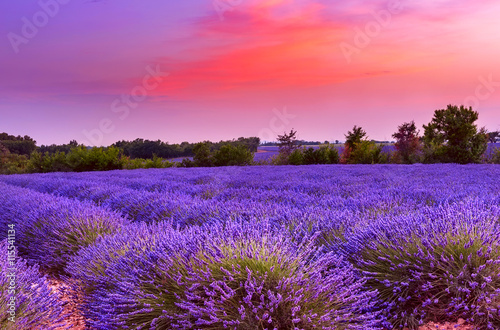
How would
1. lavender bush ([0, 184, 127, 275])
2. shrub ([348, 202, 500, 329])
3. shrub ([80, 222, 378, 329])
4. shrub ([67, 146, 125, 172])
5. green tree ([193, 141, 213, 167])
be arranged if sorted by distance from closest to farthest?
shrub ([80, 222, 378, 329]), shrub ([348, 202, 500, 329]), lavender bush ([0, 184, 127, 275]), shrub ([67, 146, 125, 172]), green tree ([193, 141, 213, 167])

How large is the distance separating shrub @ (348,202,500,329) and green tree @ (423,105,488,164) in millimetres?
16129

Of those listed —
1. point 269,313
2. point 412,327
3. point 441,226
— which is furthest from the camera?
point 441,226

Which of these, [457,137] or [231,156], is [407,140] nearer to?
[457,137]

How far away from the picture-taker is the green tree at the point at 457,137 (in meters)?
16.6

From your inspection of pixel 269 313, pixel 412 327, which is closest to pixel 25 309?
pixel 269 313

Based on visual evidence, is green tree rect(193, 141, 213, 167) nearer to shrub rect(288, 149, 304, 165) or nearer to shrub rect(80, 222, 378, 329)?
shrub rect(288, 149, 304, 165)

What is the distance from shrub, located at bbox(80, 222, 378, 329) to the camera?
5.82 feet

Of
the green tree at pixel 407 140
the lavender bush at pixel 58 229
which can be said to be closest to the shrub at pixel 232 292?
the lavender bush at pixel 58 229

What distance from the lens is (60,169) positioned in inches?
678

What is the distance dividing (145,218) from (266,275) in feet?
9.95

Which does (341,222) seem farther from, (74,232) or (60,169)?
(60,169)

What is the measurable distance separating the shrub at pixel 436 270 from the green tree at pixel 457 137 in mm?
16129

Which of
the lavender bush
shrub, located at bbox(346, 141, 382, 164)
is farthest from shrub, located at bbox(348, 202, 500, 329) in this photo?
shrub, located at bbox(346, 141, 382, 164)

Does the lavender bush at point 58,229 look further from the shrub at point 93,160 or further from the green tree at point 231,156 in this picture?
the green tree at point 231,156
